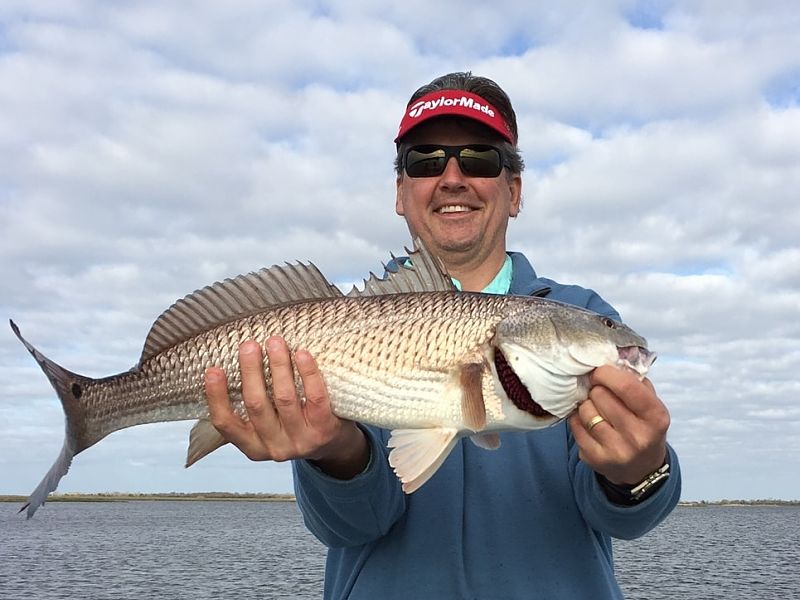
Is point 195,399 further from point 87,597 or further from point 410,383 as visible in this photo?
point 87,597

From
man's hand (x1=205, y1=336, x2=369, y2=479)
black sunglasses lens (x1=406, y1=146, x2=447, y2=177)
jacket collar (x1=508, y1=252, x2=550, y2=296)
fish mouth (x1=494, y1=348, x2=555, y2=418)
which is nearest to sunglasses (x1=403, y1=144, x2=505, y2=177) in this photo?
black sunglasses lens (x1=406, y1=146, x2=447, y2=177)

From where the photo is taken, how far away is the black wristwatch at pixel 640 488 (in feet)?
14.0

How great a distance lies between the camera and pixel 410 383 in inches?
177

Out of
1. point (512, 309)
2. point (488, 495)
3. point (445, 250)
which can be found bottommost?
point (488, 495)

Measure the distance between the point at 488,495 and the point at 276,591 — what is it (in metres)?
39.1

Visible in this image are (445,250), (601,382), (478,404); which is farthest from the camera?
(445,250)

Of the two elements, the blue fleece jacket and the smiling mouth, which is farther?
the smiling mouth

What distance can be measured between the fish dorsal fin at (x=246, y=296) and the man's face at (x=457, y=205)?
1211 mm

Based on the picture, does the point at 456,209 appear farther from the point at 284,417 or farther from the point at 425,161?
the point at 284,417

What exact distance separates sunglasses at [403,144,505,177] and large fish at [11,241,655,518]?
1199 millimetres

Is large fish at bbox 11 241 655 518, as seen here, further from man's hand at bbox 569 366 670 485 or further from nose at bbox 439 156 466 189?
nose at bbox 439 156 466 189

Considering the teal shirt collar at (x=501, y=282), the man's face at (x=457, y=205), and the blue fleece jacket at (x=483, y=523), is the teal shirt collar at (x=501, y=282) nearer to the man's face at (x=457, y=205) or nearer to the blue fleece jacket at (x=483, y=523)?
the man's face at (x=457, y=205)

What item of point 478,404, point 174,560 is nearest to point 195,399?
point 478,404

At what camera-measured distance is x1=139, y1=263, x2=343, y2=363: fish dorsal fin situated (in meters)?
4.87
